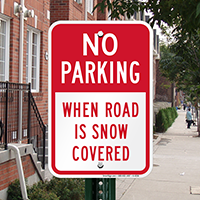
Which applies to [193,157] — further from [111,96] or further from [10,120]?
[111,96]

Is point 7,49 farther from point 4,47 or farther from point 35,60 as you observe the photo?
point 35,60

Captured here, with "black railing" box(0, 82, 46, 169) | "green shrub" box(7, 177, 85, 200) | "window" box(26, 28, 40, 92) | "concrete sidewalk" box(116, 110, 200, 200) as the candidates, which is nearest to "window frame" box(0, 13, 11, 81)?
"black railing" box(0, 82, 46, 169)

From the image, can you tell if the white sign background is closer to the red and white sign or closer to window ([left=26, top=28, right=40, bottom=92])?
the red and white sign

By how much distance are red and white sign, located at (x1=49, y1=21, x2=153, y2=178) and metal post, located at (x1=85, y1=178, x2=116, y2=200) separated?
0.07 m

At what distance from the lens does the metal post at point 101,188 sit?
5.75ft

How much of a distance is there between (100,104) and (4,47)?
8.03 m

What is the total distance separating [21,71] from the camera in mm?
9617

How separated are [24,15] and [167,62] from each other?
588 inches

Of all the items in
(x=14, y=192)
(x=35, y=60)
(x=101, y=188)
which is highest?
(x=35, y=60)

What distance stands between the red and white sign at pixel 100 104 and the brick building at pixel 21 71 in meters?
5.08

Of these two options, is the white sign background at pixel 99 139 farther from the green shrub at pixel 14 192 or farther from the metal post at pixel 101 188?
the green shrub at pixel 14 192

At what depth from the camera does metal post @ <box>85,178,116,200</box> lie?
175 centimetres

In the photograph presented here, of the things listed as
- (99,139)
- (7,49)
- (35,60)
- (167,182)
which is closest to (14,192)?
(7,49)

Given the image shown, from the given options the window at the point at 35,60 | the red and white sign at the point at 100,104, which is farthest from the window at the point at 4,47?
the red and white sign at the point at 100,104
